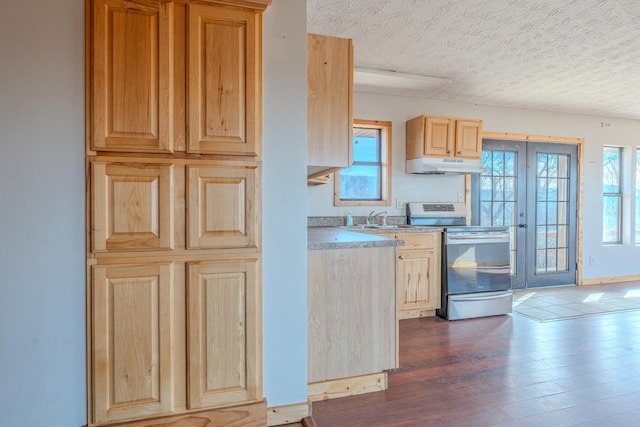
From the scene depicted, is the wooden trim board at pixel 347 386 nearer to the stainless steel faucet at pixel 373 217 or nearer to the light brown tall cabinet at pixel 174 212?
the light brown tall cabinet at pixel 174 212

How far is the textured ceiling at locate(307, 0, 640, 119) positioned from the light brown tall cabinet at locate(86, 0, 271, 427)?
1.05m

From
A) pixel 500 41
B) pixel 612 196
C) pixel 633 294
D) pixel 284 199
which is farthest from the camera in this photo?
pixel 612 196

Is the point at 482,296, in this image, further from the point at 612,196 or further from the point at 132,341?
the point at 612,196

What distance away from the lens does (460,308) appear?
3.76m

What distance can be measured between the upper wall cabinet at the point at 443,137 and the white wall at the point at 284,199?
258cm

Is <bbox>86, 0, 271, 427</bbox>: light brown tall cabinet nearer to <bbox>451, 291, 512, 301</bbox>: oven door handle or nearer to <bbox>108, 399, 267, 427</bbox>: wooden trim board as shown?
<bbox>108, 399, 267, 427</bbox>: wooden trim board

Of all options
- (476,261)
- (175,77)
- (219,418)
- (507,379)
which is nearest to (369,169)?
(476,261)

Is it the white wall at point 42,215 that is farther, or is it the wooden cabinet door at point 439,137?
the wooden cabinet door at point 439,137

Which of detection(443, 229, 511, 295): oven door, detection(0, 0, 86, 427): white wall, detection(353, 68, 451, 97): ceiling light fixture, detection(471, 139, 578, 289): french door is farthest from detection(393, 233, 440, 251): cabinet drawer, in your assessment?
detection(0, 0, 86, 427): white wall

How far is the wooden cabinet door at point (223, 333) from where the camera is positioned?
173 centimetres

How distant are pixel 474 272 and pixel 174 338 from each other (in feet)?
10.2

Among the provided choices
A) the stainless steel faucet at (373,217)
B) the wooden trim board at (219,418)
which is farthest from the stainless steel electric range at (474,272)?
the wooden trim board at (219,418)

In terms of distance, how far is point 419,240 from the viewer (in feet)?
12.3

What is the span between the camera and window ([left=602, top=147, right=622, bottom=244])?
18.3 ft
